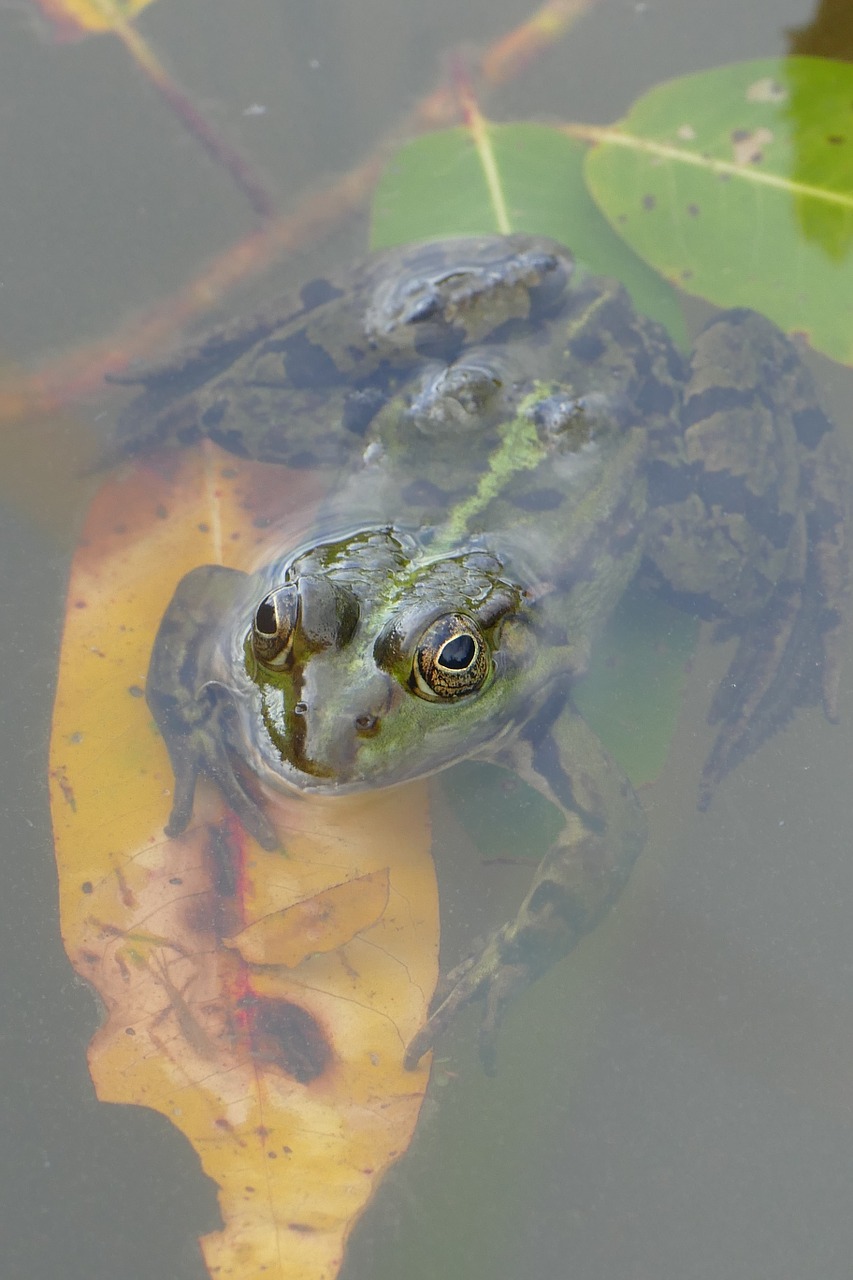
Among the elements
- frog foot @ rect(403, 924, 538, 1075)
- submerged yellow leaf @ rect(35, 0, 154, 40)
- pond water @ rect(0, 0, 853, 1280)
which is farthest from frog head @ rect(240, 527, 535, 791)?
submerged yellow leaf @ rect(35, 0, 154, 40)

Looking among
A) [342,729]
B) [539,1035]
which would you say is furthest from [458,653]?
[539,1035]

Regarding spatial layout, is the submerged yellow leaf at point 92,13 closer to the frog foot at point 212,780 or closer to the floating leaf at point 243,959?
the floating leaf at point 243,959

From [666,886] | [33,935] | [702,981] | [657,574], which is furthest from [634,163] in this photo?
[33,935]

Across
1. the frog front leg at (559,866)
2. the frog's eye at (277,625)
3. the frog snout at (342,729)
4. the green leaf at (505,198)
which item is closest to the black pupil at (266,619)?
the frog's eye at (277,625)

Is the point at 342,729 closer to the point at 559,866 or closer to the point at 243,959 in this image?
the point at 243,959

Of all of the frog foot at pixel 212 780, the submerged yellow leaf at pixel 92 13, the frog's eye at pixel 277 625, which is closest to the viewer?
the frog's eye at pixel 277 625

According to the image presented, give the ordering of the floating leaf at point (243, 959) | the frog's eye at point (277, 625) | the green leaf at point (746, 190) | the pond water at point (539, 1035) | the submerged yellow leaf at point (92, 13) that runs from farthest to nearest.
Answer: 1. the submerged yellow leaf at point (92, 13)
2. the green leaf at point (746, 190)
3. the pond water at point (539, 1035)
4. the frog's eye at point (277, 625)
5. the floating leaf at point (243, 959)
